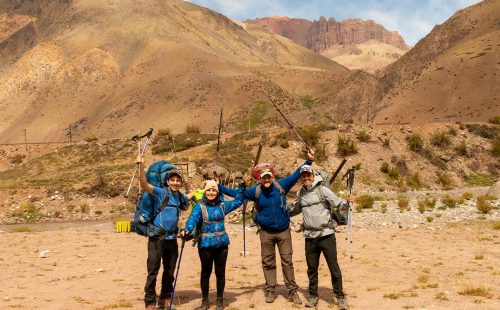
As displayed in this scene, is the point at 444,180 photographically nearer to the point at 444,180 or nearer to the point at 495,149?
the point at 444,180

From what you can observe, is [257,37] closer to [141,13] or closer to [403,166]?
[141,13]

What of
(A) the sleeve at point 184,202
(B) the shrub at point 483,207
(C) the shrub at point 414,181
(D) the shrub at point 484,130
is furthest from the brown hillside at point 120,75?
(A) the sleeve at point 184,202

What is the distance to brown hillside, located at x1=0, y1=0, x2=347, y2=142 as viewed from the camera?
3231 inches

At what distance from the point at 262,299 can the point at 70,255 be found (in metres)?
8.91

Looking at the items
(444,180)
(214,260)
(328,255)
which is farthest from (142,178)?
(444,180)

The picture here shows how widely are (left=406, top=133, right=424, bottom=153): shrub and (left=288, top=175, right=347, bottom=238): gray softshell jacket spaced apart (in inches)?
1268

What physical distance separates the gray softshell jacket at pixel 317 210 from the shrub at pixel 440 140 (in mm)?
33682

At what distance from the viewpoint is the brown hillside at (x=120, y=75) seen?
82062mm

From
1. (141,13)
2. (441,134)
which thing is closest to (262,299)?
(441,134)

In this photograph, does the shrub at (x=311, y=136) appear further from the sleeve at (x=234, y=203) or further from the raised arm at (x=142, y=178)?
the raised arm at (x=142, y=178)

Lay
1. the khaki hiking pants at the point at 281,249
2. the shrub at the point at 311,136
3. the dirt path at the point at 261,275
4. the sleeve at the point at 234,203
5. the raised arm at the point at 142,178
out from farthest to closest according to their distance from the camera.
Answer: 1. the shrub at the point at 311,136
2. the dirt path at the point at 261,275
3. the khaki hiking pants at the point at 281,249
4. the sleeve at the point at 234,203
5. the raised arm at the point at 142,178

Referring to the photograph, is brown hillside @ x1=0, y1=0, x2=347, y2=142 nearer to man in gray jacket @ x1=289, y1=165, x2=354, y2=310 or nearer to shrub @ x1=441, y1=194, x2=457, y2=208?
shrub @ x1=441, y1=194, x2=457, y2=208

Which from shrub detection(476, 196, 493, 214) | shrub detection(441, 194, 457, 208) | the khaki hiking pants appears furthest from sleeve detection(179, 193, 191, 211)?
shrub detection(441, 194, 457, 208)

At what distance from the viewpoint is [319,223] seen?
8125 mm
